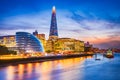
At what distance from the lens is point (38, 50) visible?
116m

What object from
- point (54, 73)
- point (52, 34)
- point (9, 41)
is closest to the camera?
point (54, 73)

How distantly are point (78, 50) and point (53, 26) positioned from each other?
27.7 m

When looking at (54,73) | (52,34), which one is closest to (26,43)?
(54,73)

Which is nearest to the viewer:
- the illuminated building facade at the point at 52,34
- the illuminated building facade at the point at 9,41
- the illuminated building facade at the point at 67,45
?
the illuminated building facade at the point at 9,41

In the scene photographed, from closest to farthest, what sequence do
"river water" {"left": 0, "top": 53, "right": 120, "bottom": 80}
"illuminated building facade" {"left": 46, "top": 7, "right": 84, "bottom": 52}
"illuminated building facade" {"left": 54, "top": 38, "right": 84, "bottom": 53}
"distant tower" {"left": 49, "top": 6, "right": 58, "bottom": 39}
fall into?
"river water" {"left": 0, "top": 53, "right": 120, "bottom": 80} → "illuminated building facade" {"left": 54, "top": 38, "right": 84, "bottom": 53} → "illuminated building facade" {"left": 46, "top": 7, "right": 84, "bottom": 52} → "distant tower" {"left": 49, "top": 6, "right": 58, "bottom": 39}

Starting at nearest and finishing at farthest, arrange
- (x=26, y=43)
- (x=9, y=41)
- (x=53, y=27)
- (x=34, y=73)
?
(x=34, y=73) < (x=26, y=43) < (x=9, y=41) < (x=53, y=27)

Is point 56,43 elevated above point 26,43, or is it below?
above

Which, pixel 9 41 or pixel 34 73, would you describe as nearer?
pixel 34 73

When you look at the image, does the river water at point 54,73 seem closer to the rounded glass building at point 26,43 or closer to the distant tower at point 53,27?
the rounded glass building at point 26,43

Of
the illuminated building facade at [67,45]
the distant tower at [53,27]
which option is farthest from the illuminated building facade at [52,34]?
the illuminated building facade at [67,45]

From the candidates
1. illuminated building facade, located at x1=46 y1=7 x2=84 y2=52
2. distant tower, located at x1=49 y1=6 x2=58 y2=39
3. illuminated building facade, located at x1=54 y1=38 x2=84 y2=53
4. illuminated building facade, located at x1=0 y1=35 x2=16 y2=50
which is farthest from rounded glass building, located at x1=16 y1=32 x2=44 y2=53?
distant tower, located at x1=49 y1=6 x2=58 y2=39

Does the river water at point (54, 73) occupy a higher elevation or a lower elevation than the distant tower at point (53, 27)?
lower

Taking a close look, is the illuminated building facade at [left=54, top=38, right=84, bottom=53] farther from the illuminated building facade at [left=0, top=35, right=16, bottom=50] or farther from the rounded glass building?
the illuminated building facade at [left=0, top=35, right=16, bottom=50]

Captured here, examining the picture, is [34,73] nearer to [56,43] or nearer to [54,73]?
[54,73]
